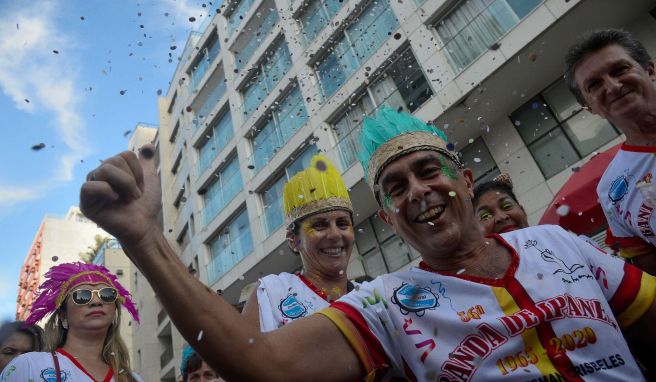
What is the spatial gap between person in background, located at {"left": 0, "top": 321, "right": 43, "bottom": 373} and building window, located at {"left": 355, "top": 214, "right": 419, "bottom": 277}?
8143mm

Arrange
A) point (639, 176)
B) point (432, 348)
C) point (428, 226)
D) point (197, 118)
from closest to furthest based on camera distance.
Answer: point (432, 348) → point (428, 226) → point (639, 176) → point (197, 118)

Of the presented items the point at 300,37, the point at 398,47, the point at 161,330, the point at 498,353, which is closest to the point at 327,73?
the point at 300,37

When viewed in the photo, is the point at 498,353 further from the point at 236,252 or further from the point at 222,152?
the point at 222,152

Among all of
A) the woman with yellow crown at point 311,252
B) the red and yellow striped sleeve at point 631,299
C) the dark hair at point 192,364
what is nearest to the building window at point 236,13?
the woman with yellow crown at point 311,252

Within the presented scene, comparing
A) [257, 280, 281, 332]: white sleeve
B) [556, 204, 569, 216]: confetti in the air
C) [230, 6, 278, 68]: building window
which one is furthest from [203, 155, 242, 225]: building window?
[257, 280, 281, 332]: white sleeve

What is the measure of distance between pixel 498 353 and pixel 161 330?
2816cm

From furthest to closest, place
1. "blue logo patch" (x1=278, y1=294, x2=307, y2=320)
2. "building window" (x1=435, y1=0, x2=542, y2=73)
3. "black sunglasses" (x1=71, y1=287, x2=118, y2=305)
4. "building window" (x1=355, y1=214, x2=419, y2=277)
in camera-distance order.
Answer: "building window" (x1=355, y1=214, x2=419, y2=277), "building window" (x1=435, y1=0, x2=542, y2=73), "black sunglasses" (x1=71, y1=287, x2=118, y2=305), "blue logo patch" (x1=278, y1=294, x2=307, y2=320)

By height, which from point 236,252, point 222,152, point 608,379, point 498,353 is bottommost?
point 608,379

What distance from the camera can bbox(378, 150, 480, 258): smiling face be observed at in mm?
1809

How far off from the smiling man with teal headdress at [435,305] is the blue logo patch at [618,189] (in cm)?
85

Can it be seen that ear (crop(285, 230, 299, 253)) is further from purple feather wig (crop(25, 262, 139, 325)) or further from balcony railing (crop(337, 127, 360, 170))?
balcony railing (crop(337, 127, 360, 170))

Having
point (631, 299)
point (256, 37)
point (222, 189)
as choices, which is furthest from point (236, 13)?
point (631, 299)

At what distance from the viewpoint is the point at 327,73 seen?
1358 cm

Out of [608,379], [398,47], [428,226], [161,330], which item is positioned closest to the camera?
[608,379]
